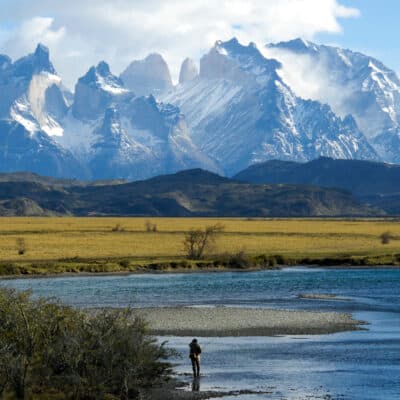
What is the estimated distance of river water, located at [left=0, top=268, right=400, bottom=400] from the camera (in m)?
40.9

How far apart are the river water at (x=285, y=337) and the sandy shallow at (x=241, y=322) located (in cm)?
169

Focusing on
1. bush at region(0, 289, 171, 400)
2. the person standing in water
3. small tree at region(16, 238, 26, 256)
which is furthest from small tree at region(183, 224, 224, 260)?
bush at region(0, 289, 171, 400)

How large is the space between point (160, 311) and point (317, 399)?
2819 cm

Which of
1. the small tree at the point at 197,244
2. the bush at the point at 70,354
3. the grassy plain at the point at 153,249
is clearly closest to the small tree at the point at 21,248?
the grassy plain at the point at 153,249

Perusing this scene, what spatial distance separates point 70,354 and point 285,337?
65.7 feet

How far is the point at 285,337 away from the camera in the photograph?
53.8 meters

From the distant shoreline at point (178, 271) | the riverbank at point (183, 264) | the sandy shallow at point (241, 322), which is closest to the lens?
the sandy shallow at point (241, 322)

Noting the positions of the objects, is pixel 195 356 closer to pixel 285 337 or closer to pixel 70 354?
pixel 70 354

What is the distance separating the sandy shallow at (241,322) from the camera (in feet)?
183

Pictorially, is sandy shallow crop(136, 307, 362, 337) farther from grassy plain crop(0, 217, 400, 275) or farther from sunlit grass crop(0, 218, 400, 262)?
sunlit grass crop(0, 218, 400, 262)

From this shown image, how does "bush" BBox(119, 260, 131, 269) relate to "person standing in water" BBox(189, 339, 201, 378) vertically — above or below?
above

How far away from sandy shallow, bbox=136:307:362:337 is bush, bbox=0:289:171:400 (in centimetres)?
1670

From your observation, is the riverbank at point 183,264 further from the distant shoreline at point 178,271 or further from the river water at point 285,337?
the river water at point 285,337

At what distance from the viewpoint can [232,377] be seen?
42.6m
